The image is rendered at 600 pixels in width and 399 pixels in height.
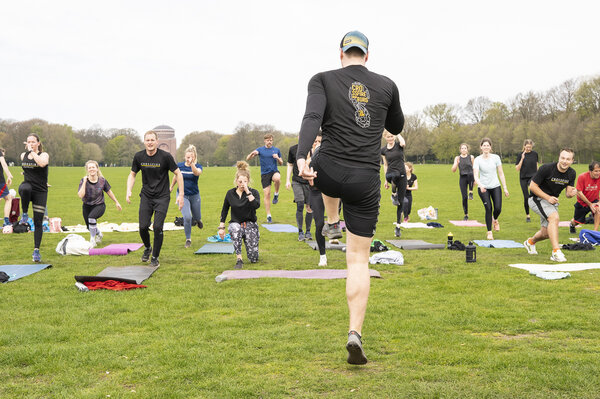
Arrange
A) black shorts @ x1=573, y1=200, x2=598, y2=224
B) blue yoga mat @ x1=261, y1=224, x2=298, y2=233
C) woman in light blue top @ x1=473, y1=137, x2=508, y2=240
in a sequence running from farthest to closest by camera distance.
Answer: blue yoga mat @ x1=261, y1=224, x2=298, y2=233, black shorts @ x1=573, y1=200, x2=598, y2=224, woman in light blue top @ x1=473, y1=137, x2=508, y2=240

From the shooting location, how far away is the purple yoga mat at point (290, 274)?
8082mm

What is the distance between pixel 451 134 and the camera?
101 m

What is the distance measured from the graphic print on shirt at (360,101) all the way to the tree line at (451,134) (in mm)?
73992

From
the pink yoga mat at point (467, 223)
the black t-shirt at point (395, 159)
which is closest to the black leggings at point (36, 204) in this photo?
the black t-shirt at point (395, 159)

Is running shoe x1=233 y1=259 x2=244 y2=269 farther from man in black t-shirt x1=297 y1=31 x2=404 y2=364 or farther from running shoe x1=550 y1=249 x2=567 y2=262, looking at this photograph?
running shoe x1=550 y1=249 x2=567 y2=262

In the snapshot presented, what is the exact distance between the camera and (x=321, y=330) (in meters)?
5.36

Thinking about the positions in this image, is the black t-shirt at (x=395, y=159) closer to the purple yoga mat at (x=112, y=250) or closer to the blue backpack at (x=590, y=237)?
the blue backpack at (x=590, y=237)

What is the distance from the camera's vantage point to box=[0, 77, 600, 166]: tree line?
75750 mm

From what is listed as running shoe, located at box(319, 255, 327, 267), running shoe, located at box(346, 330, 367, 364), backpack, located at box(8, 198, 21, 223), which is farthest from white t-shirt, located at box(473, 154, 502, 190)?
backpack, located at box(8, 198, 21, 223)

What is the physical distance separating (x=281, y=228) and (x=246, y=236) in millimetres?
5551

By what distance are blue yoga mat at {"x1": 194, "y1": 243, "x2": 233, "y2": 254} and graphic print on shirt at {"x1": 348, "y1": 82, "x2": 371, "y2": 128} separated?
7.19 metres

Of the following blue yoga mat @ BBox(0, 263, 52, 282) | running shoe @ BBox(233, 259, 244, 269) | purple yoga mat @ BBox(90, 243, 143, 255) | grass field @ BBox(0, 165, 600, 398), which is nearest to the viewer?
grass field @ BBox(0, 165, 600, 398)

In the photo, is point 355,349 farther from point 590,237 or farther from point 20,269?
point 590,237

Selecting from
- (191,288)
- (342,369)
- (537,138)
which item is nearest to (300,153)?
(342,369)
